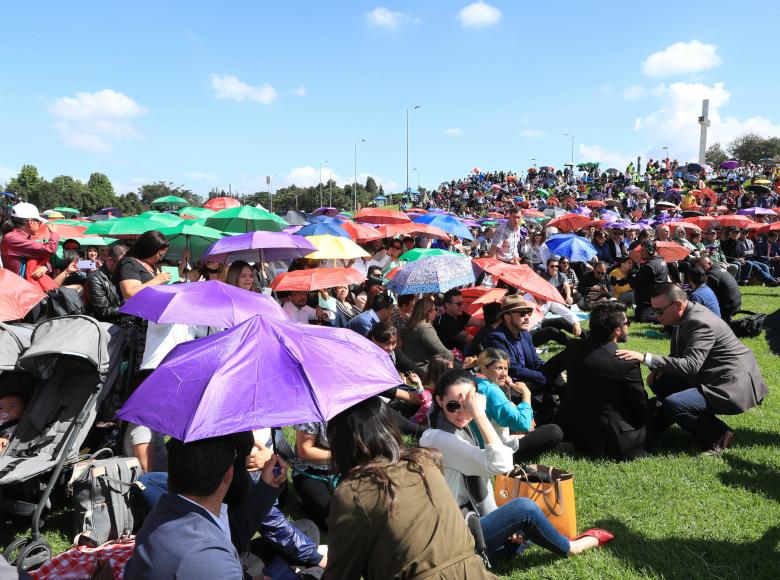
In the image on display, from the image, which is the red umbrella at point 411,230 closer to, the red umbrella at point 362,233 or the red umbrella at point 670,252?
the red umbrella at point 362,233

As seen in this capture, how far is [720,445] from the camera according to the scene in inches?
220

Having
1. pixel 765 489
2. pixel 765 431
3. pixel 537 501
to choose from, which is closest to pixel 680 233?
pixel 765 431

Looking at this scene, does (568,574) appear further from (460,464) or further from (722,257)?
(722,257)

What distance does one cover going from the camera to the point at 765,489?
4852 millimetres

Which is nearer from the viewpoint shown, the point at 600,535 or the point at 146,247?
the point at 600,535

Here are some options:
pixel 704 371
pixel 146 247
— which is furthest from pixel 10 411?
pixel 704 371

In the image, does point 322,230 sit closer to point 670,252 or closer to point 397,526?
point 670,252

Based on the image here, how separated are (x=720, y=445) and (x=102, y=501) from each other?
5271mm

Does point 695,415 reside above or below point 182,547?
below

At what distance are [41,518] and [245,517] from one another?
2.57 m

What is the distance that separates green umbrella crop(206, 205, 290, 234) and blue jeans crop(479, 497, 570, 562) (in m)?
8.32

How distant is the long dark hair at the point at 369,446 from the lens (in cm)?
237

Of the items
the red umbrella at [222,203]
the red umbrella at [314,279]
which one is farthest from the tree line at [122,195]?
the red umbrella at [314,279]

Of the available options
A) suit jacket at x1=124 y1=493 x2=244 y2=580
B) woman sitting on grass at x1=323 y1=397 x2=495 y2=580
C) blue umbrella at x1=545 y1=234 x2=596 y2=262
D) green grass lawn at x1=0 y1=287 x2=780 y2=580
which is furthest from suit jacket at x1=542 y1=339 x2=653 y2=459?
blue umbrella at x1=545 y1=234 x2=596 y2=262
